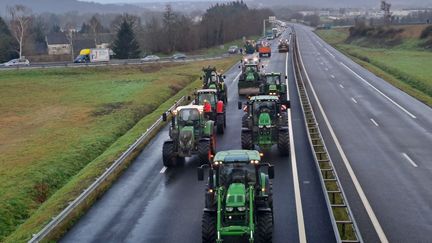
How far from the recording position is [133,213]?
19203 millimetres

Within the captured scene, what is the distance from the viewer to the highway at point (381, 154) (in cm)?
1755

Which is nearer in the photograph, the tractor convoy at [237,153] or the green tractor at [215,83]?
the tractor convoy at [237,153]

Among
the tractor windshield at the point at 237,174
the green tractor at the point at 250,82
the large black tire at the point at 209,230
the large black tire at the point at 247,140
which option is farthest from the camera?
the green tractor at the point at 250,82

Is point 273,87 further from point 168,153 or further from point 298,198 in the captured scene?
point 298,198

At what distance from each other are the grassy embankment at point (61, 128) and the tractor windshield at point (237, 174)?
6500 mm

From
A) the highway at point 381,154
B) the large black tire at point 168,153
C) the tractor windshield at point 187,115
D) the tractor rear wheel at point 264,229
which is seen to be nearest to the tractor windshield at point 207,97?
the highway at point 381,154

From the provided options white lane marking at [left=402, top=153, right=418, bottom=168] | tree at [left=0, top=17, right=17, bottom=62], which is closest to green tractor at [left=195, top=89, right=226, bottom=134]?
white lane marking at [left=402, top=153, right=418, bottom=168]

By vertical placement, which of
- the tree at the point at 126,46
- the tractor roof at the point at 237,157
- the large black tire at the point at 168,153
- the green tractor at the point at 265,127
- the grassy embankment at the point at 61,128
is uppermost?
the tree at the point at 126,46

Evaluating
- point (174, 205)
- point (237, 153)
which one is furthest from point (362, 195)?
point (174, 205)

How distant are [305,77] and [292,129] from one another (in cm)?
2742

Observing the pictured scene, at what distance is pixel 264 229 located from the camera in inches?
585

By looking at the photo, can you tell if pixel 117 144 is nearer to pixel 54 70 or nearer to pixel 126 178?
pixel 126 178

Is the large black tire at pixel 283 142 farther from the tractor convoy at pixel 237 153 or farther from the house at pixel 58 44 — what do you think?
the house at pixel 58 44

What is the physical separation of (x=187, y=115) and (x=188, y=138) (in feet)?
4.84
